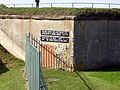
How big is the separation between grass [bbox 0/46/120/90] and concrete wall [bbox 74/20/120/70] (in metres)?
0.68

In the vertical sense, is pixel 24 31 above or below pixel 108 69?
above

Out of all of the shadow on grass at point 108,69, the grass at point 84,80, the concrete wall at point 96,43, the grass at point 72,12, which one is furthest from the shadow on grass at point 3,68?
the shadow on grass at point 108,69

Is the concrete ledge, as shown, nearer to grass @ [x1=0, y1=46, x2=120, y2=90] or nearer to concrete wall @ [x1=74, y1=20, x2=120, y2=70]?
concrete wall @ [x1=74, y1=20, x2=120, y2=70]

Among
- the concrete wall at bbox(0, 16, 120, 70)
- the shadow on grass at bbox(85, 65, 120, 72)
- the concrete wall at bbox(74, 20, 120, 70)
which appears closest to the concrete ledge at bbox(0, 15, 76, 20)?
the concrete wall at bbox(0, 16, 120, 70)

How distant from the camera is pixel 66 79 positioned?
1367cm

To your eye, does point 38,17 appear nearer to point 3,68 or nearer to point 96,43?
point 3,68

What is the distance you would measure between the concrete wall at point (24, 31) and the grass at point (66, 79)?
1.12 meters

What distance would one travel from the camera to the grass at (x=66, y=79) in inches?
487

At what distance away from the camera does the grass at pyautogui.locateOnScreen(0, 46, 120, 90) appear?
487 inches

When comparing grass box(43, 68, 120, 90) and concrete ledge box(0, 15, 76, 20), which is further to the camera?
concrete ledge box(0, 15, 76, 20)

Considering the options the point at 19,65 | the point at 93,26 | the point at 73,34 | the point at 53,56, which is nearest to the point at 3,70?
the point at 19,65

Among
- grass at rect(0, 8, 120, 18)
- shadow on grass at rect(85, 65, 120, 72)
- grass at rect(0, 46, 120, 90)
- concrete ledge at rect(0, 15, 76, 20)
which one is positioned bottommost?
shadow on grass at rect(85, 65, 120, 72)

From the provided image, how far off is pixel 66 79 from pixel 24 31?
5.34 meters

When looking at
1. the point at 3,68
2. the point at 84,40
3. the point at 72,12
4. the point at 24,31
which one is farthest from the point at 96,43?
the point at 3,68
